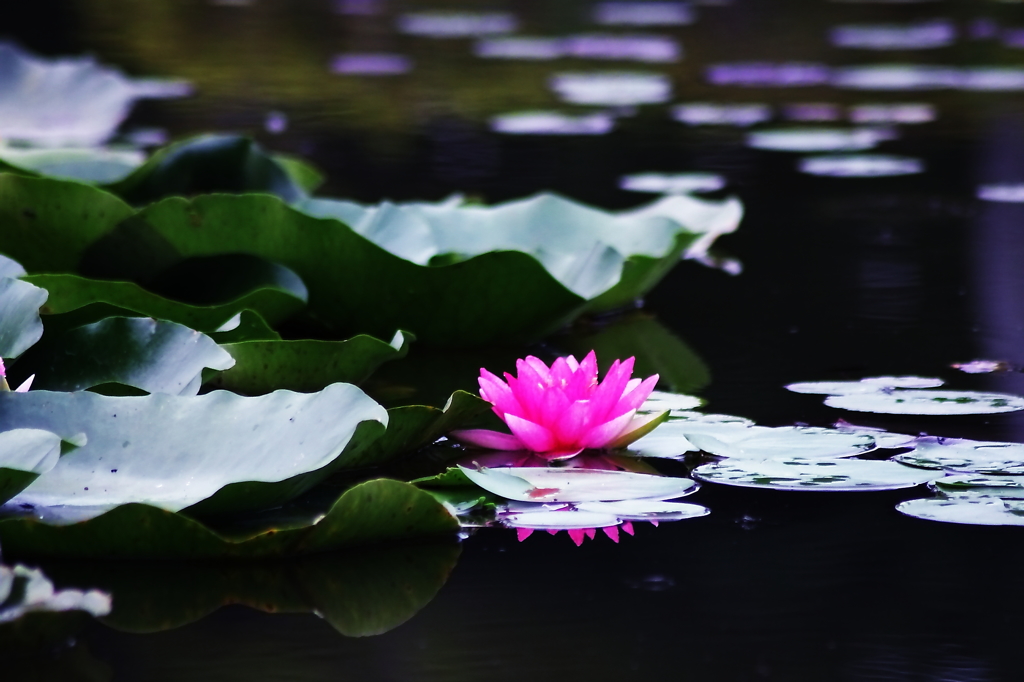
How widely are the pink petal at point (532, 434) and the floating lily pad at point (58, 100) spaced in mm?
2361

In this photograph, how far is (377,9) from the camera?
820 cm

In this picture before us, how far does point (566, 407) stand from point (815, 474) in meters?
0.22

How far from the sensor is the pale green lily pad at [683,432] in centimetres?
122

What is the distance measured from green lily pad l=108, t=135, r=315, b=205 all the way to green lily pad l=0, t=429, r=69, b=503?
100 centimetres

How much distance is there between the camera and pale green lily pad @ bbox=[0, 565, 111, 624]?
76cm

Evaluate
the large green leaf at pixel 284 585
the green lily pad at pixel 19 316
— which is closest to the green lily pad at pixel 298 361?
the green lily pad at pixel 19 316

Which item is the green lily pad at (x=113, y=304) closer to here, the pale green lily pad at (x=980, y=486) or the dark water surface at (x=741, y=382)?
the dark water surface at (x=741, y=382)

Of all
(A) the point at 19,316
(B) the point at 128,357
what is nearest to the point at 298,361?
(B) the point at 128,357

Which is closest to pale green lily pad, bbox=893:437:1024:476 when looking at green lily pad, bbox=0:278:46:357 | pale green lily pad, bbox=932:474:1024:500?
pale green lily pad, bbox=932:474:1024:500

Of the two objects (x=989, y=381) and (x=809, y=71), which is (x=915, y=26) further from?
(x=989, y=381)

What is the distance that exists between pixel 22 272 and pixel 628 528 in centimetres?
63

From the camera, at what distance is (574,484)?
1.11m

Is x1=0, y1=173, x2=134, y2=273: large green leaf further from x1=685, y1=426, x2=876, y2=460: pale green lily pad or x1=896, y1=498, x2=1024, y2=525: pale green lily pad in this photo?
x1=896, y1=498, x2=1024, y2=525: pale green lily pad

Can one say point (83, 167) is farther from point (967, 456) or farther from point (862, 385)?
point (967, 456)
